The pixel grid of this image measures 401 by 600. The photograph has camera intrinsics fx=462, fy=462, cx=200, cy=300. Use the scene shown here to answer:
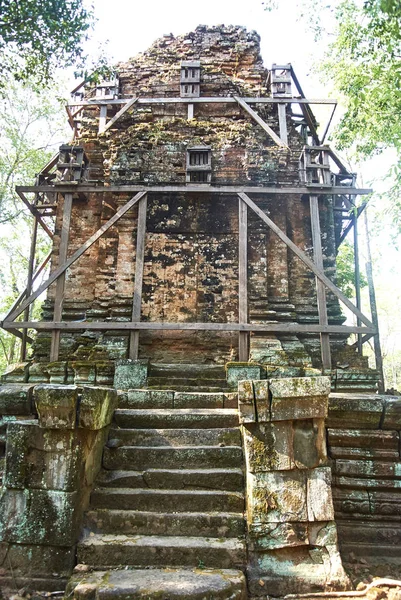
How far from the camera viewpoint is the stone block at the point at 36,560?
3.68m

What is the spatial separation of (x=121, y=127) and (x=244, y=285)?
6381mm

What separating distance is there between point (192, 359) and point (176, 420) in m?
3.99

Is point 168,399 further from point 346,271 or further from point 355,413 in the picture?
point 346,271

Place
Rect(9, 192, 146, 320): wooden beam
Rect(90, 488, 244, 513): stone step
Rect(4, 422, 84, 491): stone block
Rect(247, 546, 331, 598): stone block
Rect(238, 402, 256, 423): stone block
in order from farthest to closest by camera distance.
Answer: Rect(9, 192, 146, 320): wooden beam → Rect(90, 488, 244, 513): stone step → Rect(238, 402, 256, 423): stone block → Rect(4, 422, 84, 491): stone block → Rect(247, 546, 331, 598): stone block

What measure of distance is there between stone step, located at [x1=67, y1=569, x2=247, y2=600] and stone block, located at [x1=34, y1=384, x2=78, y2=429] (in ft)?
3.88

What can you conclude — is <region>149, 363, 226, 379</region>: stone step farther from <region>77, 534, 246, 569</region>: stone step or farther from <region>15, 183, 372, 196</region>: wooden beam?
<region>77, 534, 246, 569</region>: stone step

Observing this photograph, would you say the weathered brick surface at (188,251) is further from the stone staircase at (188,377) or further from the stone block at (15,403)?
the stone block at (15,403)

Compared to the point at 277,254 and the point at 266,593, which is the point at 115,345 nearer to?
the point at 277,254

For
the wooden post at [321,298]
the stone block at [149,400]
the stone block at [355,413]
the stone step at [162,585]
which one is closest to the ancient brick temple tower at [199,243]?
the wooden post at [321,298]

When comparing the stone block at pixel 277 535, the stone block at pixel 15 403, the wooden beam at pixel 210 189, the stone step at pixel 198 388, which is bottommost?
the stone block at pixel 277 535

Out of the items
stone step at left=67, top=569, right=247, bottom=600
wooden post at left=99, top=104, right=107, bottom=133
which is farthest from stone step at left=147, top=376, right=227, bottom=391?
wooden post at left=99, top=104, right=107, bottom=133

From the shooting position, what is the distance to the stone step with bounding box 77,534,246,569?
3717 millimetres

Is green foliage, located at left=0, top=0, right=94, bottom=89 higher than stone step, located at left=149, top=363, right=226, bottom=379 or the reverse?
higher

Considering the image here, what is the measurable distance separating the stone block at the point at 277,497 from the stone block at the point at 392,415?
4.04 feet
